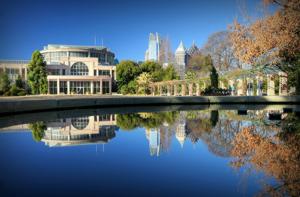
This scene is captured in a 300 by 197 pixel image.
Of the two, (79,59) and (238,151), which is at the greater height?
(79,59)

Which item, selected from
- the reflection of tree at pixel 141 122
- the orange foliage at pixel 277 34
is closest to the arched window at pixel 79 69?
the reflection of tree at pixel 141 122

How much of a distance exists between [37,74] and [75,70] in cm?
1330

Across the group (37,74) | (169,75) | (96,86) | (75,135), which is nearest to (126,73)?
(96,86)

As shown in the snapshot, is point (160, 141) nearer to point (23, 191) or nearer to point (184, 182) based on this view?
point (184, 182)

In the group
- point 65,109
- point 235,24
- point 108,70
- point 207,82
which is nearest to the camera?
point 235,24

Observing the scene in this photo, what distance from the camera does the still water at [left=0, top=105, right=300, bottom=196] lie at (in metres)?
4.59

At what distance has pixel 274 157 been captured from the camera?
6.39 m

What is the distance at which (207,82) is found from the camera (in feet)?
149

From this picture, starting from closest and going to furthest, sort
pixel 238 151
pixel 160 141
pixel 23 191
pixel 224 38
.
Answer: pixel 23 191 < pixel 238 151 < pixel 160 141 < pixel 224 38

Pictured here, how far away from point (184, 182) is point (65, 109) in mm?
18253

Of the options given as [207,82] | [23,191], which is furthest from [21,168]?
[207,82]

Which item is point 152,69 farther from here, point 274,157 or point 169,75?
point 274,157

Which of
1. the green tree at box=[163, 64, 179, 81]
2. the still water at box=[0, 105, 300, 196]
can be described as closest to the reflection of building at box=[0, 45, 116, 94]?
the green tree at box=[163, 64, 179, 81]

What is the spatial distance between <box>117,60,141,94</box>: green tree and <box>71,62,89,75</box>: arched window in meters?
9.54
